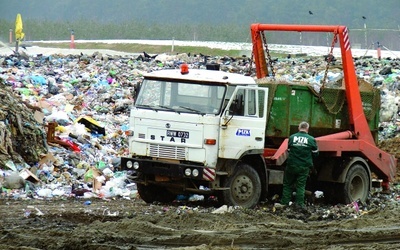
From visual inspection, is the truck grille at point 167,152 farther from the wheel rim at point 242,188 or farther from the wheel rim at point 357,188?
the wheel rim at point 357,188

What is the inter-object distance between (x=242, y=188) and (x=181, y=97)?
5.48ft

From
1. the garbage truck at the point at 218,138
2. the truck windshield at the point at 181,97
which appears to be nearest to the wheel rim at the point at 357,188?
the garbage truck at the point at 218,138

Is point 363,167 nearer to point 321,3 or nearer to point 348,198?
point 348,198

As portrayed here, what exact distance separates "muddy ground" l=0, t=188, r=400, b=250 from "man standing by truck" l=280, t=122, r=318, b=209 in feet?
1.13

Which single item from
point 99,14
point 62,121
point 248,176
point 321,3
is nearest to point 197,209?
point 248,176

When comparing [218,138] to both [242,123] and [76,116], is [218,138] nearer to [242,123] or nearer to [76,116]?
[242,123]

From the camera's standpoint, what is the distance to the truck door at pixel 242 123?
14.6 m

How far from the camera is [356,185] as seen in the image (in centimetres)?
1662

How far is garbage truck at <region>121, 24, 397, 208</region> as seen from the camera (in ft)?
47.5

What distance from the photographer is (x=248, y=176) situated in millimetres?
14984

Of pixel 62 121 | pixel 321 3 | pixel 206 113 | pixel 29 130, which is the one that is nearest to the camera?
pixel 206 113

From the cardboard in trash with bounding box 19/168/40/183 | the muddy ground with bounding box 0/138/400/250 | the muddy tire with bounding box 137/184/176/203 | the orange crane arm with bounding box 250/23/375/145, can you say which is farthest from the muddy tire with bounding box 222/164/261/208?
the cardboard in trash with bounding box 19/168/40/183

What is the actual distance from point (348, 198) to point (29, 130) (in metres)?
5.79

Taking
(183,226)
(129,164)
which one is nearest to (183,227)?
(183,226)
